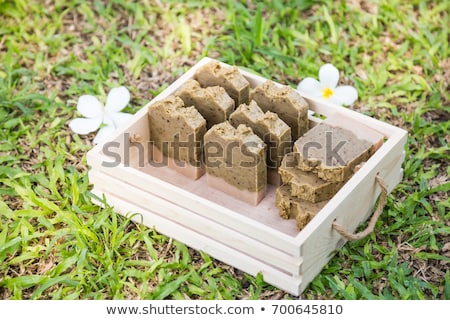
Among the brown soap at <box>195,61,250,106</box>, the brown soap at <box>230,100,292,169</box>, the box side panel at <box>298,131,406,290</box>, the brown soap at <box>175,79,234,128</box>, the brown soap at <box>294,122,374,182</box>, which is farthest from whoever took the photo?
the brown soap at <box>195,61,250,106</box>

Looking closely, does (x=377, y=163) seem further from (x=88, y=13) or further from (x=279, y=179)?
(x=88, y=13)

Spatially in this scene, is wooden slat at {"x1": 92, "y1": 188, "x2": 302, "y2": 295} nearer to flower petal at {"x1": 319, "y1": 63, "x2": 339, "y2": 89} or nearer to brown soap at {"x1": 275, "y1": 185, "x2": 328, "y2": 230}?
brown soap at {"x1": 275, "y1": 185, "x2": 328, "y2": 230}

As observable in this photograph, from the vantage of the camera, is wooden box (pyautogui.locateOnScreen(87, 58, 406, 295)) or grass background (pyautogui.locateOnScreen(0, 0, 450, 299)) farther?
grass background (pyautogui.locateOnScreen(0, 0, 450, 299))

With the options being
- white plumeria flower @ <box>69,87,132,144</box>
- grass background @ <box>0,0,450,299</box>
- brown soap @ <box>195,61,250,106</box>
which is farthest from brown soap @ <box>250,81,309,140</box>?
white plumeria flower @ <box>69,87,132,144</box>

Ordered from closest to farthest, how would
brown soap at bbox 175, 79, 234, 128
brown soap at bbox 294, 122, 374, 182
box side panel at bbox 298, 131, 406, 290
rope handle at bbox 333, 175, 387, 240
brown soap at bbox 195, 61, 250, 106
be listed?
1. box side panel at bbox 298, 131, 406, 290
2. rope handle at bbox 333, 175, 387, 240
3. brown soap at bbox 294, 122, 374, 182
4. brown soap at bbox 175, 79, 234, 128
5. brown soap at bbox 195, 61, 250, 106

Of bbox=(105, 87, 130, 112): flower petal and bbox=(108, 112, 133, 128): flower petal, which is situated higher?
bbox=(105, 87, 130, 112): flower petal

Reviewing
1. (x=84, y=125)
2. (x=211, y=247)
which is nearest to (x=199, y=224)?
(x=211, y=247)

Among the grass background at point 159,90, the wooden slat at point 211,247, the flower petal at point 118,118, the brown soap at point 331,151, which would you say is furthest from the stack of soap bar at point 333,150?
the flower petal at point 118,118
